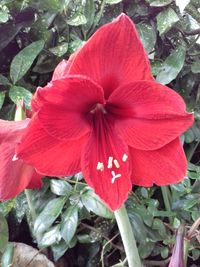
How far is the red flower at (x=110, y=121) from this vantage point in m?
0.39

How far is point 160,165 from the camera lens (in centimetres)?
44

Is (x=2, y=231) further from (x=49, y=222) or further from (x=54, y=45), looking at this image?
(x=54, y=45)

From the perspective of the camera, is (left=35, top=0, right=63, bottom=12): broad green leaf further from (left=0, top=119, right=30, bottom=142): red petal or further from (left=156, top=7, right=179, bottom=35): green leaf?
(left=0, top=119, right=30, bottom=142): red petal

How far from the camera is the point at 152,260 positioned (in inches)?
38.1

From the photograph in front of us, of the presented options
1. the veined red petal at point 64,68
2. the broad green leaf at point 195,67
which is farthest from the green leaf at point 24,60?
the veined red petal at point 64,68

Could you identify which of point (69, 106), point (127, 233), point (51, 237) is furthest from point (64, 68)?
point (51, 237)

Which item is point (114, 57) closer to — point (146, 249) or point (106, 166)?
point (106, 166)

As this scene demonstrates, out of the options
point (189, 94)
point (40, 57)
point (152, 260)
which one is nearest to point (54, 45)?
point (40, 57)

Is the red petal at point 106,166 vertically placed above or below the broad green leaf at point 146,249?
above

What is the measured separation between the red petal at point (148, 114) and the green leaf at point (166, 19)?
0.46 meters

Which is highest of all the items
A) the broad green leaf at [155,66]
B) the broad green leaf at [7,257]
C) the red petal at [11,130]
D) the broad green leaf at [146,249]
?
the red petal at [11,130]

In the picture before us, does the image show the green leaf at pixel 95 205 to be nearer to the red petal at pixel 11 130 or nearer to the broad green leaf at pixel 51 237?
the broad green leaf at pixel 51 237

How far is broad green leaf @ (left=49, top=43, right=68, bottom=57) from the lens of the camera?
34.1 inches

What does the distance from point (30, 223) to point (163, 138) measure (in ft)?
1.72
